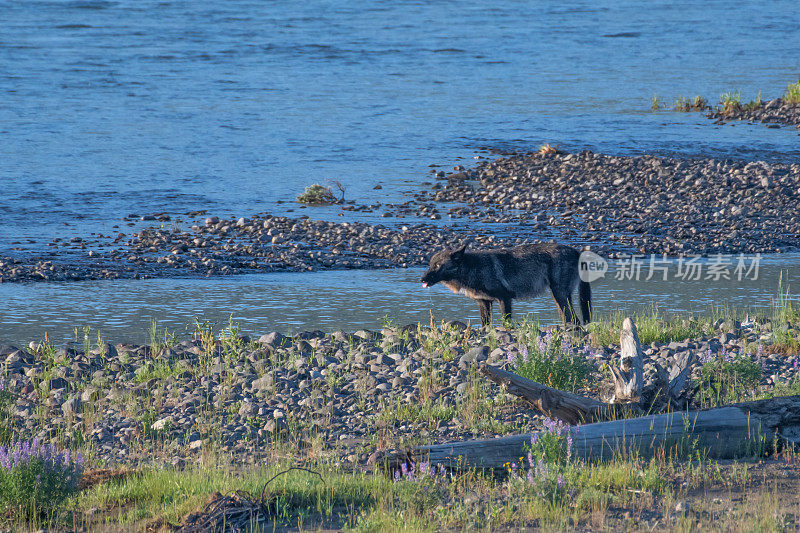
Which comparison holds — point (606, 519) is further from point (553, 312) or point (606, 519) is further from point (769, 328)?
point (553, 312)

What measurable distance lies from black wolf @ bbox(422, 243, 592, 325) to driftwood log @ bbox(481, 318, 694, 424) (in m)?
4.28

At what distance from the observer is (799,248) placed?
1538 centimetres

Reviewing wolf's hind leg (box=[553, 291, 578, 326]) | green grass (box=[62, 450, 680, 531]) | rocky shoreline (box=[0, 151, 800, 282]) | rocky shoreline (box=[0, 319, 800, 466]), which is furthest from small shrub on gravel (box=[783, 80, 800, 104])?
green grass (box=[62, 450, 680, 531])

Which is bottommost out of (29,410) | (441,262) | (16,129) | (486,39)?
(29,410)

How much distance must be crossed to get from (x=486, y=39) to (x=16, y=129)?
2598 cm

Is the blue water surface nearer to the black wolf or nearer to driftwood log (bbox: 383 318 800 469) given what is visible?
the black wolf

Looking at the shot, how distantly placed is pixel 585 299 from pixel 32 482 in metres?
7.40

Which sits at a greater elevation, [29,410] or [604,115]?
[604,115]

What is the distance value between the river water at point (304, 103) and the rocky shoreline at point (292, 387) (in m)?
1.86

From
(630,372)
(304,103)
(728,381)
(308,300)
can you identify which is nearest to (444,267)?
(308,300)

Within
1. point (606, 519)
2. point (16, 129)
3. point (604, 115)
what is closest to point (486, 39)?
point (604, 115)

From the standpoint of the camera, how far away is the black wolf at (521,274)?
447 inches

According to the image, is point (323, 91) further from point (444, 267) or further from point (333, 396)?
point (333, 396)

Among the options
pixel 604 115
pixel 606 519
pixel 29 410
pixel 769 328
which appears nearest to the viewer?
pixel 606 519
